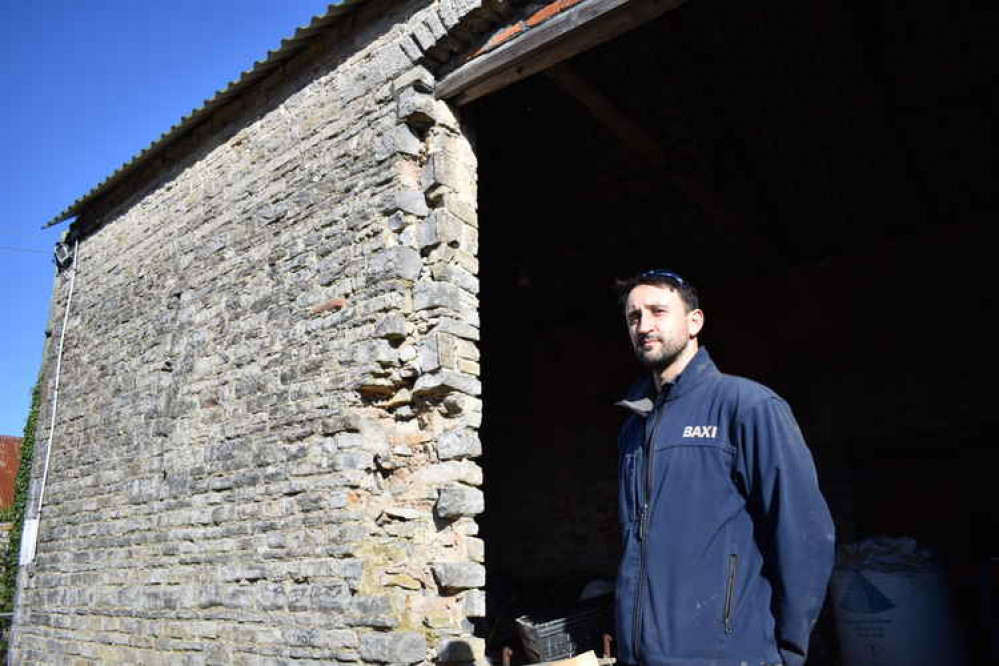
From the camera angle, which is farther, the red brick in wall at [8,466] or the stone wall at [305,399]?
the red brick in wall at [8,466]

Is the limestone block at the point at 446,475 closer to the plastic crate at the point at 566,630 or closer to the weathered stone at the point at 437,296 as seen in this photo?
the weathered stone at the point at 437,296

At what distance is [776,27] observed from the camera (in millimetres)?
4996

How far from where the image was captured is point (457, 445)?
4.47 m

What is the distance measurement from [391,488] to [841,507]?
479cm

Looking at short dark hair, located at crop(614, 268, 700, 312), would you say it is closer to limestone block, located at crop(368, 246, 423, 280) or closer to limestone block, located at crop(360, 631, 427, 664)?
limestone block, located at crop(368, 246, 423, 280)

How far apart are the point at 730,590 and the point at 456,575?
2.48 meters

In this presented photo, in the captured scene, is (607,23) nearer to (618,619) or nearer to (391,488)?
(391,488)

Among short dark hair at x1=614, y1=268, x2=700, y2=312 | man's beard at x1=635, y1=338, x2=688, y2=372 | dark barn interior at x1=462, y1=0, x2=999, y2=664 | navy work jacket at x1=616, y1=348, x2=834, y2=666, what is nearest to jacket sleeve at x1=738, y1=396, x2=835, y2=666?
navy work jacket at x1=616, y1=348, x2=834, y2=666

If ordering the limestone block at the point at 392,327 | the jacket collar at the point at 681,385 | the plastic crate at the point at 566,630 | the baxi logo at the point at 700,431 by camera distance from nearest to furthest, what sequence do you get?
the baxi logo at the point at 700,431, the jacket collar at the point at 681,385, the limestone block at the point at 392,327, the plastic crate at the point at 566,630

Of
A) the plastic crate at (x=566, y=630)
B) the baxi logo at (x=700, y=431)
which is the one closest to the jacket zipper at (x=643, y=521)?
the baxi logo at (x=700, y=431)

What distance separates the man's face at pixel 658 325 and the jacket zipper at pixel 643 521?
0.17 metres

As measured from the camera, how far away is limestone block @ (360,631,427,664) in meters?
4.08

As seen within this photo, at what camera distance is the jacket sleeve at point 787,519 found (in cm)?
200

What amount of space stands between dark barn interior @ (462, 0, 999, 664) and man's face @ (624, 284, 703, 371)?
308 centimetres
